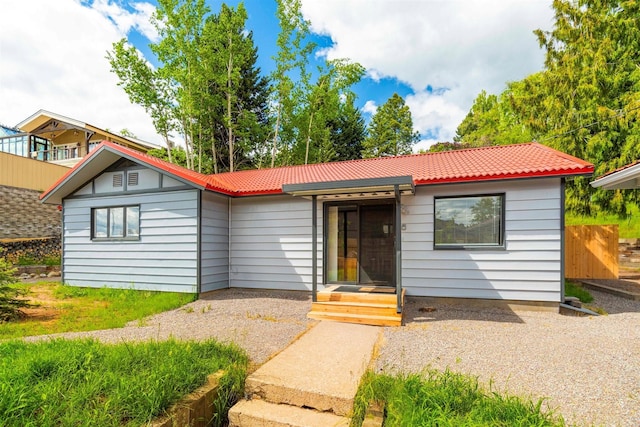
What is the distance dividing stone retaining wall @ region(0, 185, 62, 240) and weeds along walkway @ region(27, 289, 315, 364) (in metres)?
11.6

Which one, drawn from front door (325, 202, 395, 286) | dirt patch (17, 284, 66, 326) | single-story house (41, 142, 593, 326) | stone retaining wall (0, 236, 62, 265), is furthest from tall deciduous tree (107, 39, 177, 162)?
front door (325, 202, 395, 286)

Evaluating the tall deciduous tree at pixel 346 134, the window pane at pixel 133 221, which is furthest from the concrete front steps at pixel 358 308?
the tall deciduous tree at pixel 346 134

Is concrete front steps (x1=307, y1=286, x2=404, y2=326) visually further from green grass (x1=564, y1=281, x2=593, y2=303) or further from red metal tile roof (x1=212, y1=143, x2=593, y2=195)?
green grass (x1=564, y1=281, x2=593, y2=303)

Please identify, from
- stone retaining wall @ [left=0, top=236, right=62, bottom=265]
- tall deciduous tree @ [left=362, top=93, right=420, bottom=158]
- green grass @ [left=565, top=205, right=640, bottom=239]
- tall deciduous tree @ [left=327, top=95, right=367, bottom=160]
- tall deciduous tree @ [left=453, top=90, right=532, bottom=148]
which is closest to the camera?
stone retaining wall @ [left=0, top=236, right=62, bottom=265]

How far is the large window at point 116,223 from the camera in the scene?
830 cm

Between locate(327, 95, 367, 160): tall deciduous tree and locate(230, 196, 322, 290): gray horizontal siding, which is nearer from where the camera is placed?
locate(230, 196, 322, 290): gray horizontal siding

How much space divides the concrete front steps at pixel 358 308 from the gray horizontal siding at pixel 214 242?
10.7ft

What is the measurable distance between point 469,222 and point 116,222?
9.36m

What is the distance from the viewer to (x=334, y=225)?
24.4 feet

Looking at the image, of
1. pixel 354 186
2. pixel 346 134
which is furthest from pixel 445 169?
pixel 346 134

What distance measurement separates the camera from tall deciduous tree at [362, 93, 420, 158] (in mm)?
29453

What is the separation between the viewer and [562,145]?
12945 millimetres

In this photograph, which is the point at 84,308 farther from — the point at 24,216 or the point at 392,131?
the point at 392,131

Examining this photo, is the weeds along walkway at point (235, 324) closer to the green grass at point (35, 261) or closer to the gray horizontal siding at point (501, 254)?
the gray horizontal siding at point (501, 254)
